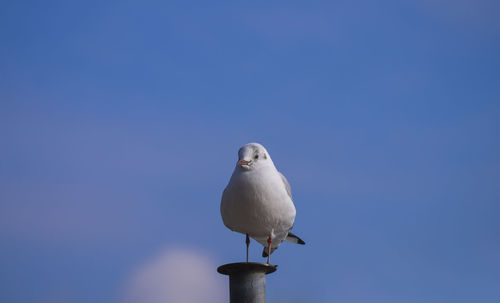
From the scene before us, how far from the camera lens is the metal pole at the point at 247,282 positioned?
940 cm

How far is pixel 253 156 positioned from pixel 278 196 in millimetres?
716

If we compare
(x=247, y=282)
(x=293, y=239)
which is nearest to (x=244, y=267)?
(x=247, y=282)

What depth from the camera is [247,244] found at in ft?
35.7

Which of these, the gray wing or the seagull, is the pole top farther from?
the gray wing

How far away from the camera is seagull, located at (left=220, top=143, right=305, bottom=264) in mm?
9938

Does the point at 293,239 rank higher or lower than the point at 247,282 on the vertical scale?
higher

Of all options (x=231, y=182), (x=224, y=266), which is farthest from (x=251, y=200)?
(x=224, y=266)

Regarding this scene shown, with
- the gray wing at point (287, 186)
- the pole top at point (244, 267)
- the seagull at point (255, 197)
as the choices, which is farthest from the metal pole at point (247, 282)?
the gray wing at point (287, 186)

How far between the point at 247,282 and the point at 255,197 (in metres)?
1.26

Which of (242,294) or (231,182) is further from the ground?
(231,182)

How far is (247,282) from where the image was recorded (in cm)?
943

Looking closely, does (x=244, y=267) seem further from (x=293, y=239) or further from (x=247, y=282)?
(x=293, y=239)

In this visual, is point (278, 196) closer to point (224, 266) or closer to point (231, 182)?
point (231, 182)

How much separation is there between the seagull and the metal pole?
866 mm
